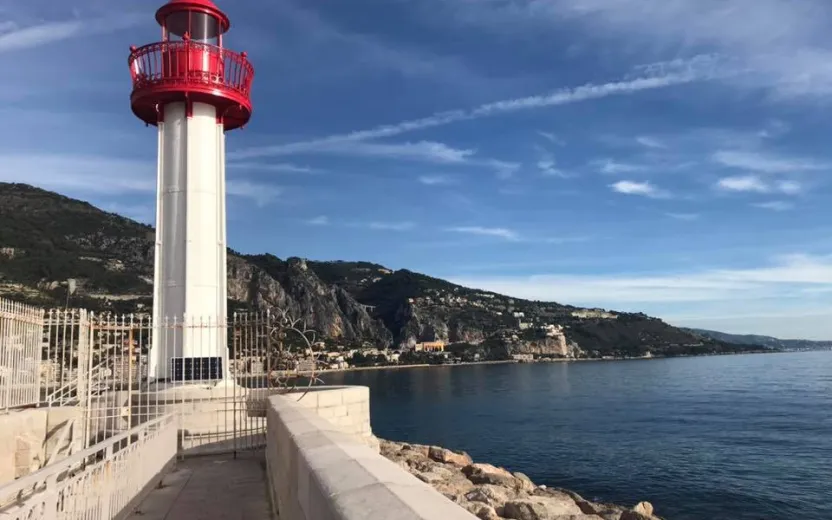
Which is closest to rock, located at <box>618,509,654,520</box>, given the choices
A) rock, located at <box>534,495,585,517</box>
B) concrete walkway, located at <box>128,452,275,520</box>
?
rock, located at <box>534,495,585,517</box>

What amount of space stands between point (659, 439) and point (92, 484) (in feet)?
132

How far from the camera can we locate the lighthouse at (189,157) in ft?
52.0

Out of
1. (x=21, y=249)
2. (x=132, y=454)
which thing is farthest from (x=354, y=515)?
(x=21, y=249)

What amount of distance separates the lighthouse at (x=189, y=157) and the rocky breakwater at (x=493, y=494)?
23.3ft

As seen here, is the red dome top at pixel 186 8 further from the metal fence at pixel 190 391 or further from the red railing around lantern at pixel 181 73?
the metal fence at pixel 190 391

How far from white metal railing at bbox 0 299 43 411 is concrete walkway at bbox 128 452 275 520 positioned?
129 inches

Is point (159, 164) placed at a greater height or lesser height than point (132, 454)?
greater

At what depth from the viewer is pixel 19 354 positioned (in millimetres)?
11312

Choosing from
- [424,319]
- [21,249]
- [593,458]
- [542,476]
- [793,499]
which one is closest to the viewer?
[793,499]

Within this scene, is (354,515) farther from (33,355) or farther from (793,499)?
(793,499)

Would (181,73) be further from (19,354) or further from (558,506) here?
(558,506)

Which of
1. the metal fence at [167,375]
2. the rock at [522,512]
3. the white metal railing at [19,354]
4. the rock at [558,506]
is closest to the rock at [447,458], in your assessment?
the rock at [558,506]

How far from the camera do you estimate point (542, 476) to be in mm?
30156

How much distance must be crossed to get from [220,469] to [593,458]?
2807 cm
